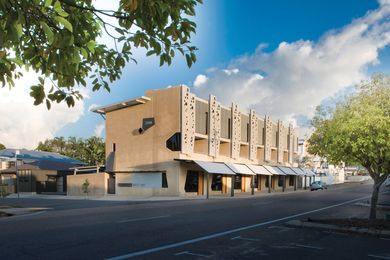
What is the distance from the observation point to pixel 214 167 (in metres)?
41.0

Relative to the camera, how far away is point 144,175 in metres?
42.8

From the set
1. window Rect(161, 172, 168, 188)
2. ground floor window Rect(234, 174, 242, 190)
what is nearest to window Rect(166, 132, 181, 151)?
window Rect(161, 172, 168, 188)

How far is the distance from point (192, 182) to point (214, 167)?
3.13m

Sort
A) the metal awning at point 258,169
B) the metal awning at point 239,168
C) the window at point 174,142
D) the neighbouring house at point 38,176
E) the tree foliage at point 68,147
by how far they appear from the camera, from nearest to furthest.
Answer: the window at point 174,142, the metal awning at point 239,168, the metal awning at point 258,169, the neighbouring house at point 38,176, the tree foliage at point 68,147

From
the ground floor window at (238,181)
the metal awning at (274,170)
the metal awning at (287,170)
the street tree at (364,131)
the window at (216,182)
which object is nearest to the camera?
the street tree at (364,131)

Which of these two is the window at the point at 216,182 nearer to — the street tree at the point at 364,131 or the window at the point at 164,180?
the window at the point at 164,180

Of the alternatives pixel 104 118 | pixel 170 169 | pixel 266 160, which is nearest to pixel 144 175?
pixel 170 169

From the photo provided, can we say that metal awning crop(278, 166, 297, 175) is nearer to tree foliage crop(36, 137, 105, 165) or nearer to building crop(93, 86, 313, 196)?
building crop(93, 86, 313, 196)

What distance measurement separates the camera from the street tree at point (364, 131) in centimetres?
1259

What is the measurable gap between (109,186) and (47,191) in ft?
54.6

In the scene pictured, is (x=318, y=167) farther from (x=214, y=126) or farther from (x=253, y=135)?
(x=214, y=126)

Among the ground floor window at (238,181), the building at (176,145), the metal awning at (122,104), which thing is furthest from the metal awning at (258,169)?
the metal awning at (122,104)

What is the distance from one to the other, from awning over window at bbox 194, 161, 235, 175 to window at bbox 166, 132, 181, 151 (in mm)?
2369

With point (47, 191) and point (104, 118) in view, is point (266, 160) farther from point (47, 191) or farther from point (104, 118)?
point (47, 191)
